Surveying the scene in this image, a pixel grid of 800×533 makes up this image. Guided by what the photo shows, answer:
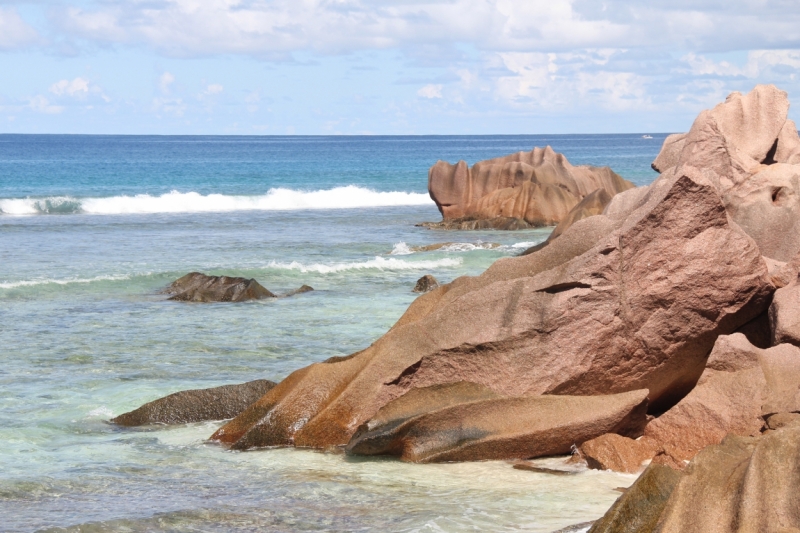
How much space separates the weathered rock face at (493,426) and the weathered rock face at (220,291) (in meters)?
10.7

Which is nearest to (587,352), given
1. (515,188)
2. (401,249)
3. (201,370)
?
(201,370)

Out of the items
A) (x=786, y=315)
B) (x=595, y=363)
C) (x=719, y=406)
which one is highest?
(x=786, y=315)

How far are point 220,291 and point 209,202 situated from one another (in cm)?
3401

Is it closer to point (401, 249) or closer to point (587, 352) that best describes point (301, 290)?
point (401, 249)

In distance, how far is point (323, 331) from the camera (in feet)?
52.7

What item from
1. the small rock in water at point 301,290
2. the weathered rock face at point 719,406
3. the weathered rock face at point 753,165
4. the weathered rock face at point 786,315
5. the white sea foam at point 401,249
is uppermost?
the weathered rock face at point 753,165

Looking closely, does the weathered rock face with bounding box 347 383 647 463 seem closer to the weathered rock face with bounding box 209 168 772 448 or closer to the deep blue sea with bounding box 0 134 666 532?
the deep blue sea with bounding box 0 134 666 532

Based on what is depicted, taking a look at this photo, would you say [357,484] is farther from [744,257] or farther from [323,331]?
[323,331]

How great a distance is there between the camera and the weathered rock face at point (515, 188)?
36.2 metres

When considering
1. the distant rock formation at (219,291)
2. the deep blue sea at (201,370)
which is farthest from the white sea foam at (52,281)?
the distant rock formation at (219,291)

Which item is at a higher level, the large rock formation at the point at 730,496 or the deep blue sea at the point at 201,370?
the large rock formation at the point at 730,496

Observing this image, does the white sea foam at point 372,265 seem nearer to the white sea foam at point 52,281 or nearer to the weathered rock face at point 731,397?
the white sea foam at point 52,281

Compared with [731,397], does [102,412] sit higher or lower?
lower

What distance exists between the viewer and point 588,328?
30.0 ft
